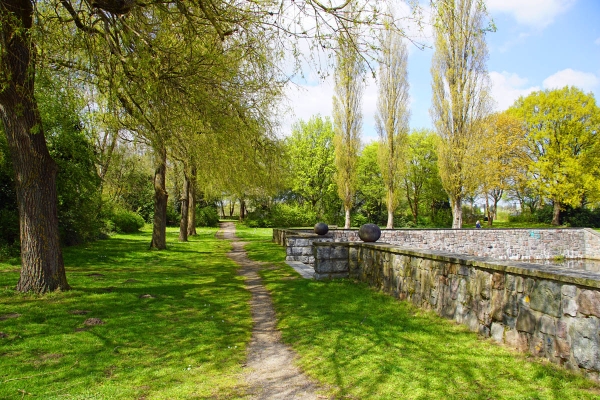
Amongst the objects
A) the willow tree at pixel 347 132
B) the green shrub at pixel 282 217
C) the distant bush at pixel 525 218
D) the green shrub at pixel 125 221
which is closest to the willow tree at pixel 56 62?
the green shrub at pixel 125 221

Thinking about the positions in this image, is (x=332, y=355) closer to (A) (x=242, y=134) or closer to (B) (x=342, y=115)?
(A) (x=242, y=134)

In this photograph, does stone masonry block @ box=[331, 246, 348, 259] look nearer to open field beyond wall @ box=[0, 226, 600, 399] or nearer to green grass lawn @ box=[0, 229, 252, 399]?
open field beyond wall @ box=[0, 226, 600, 399]

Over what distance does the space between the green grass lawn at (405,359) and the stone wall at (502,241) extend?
33.8 feet

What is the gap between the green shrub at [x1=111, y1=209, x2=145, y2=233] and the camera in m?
23.5

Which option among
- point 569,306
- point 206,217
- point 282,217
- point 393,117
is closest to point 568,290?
point 569,306

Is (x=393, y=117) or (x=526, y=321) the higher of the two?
(x=393, y=117)

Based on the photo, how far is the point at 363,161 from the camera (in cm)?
3984

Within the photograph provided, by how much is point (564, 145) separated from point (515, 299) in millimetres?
29288

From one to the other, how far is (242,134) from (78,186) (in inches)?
275

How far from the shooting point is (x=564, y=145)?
27.6 meters

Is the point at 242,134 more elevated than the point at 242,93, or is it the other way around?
the point at 242,93

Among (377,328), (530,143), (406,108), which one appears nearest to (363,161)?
(406,108)

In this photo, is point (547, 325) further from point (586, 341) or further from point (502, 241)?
point (502, 241)

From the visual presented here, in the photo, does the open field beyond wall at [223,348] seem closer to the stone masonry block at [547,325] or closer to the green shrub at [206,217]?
the stone masonry block at [547,325]
